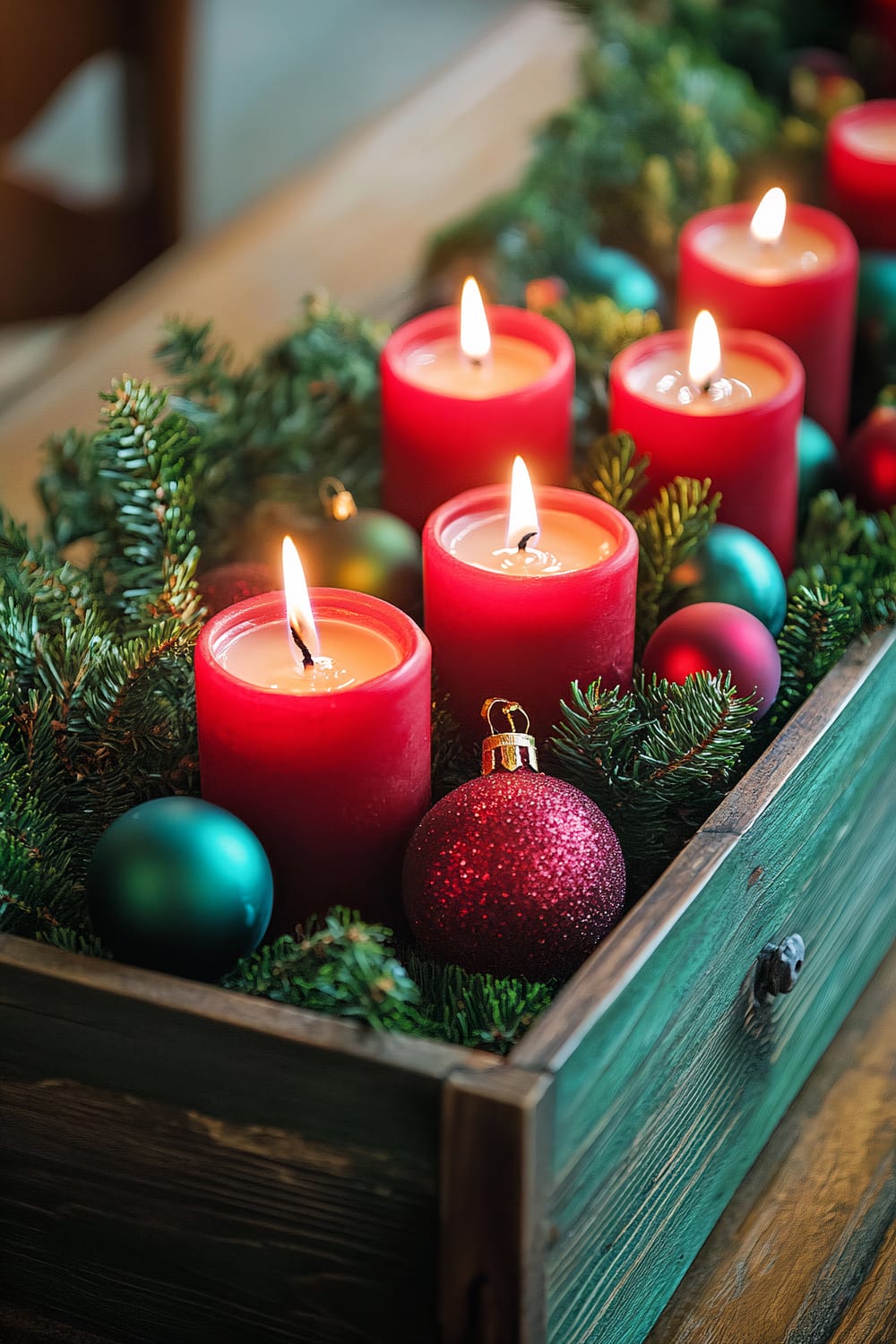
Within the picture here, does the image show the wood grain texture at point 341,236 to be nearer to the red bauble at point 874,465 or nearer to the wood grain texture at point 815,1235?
the red bauble at point 874,465

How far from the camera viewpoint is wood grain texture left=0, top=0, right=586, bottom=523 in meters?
1.07

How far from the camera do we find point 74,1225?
591mm

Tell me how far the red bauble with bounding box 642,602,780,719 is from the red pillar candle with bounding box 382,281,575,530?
0.46ft

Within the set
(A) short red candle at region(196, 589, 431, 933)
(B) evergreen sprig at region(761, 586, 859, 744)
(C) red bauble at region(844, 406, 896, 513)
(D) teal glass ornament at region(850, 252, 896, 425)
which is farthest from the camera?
(D) teal glass ornament at region(850, 252, 896, 425)

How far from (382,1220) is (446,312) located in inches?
19.7

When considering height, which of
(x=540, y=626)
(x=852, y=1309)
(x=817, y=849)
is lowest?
(x=852, y=1309)

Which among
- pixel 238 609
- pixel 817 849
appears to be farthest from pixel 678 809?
pixel 238 609

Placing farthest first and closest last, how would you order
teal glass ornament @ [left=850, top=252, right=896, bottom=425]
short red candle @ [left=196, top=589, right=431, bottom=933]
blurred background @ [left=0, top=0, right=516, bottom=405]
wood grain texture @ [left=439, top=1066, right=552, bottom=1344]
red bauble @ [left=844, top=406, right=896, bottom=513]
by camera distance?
1. blurred background @ [left=0, top=0, right=516, bottom=405]
2. teal glass ornament @ [left=850, top=252, right=896, bottom=425]
3. red bauble @ [left=844, top=406, right=896, bottom=513]
4. short red candle @ [left=196, top=589, right=431, bottom=933]
5. wood grain texture @ [left=439, top=1066, right=552, bottom=1344]

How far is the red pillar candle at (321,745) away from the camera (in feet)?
1.92

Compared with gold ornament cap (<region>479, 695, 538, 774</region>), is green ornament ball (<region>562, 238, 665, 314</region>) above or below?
above

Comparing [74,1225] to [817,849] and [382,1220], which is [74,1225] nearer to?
[382,1220]

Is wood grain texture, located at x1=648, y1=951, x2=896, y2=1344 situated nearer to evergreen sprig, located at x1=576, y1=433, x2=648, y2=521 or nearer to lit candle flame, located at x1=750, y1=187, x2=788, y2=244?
evergreen sprig, located at x1=576, y1=433, x2=648, y2=521

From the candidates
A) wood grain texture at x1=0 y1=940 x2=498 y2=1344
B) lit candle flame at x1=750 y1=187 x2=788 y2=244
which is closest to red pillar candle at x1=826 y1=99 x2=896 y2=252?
lit candle flame at x1=750 y1=187 x2=788 y2=244

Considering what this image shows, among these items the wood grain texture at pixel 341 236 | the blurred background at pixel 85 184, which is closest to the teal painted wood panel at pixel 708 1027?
the wood grain texture at pixel 341 236
